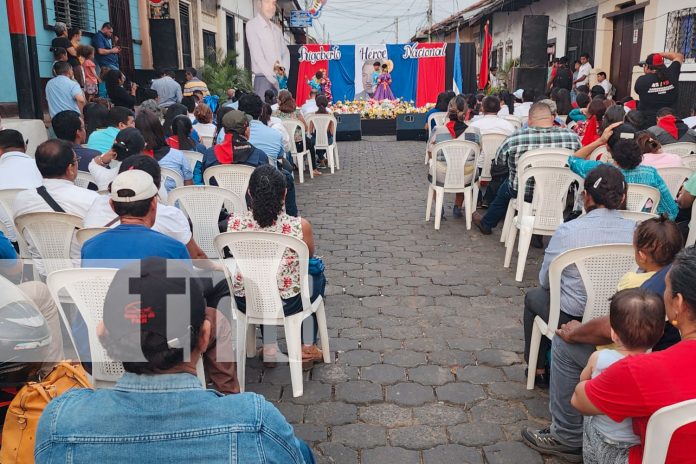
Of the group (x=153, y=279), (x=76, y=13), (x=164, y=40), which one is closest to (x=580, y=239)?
(x=153, y=279)

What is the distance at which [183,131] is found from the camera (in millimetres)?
6188

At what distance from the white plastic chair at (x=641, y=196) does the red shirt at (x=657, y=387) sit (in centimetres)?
252

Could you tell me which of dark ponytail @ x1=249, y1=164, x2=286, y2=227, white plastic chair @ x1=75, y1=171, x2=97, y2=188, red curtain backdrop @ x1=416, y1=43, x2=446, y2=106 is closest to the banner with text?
red curtain backdrop @ x1=416, y1=43, x2=446, y2=106

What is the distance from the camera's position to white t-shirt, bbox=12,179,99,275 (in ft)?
12.0

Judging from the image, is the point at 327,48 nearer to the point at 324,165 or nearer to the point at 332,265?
the point at 324,165

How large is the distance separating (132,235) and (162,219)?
63 centimetres

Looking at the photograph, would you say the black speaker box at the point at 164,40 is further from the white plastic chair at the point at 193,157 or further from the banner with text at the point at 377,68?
the white plastic chair at the point at 193,157

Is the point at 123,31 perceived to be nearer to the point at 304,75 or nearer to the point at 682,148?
the point at 304,75

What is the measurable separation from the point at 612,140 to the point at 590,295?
6.36 ft

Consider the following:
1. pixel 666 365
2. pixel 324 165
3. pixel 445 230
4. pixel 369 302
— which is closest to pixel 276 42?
pixel 324 165

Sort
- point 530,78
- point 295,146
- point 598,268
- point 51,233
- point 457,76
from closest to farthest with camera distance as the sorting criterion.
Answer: point 598,268, point 51,233, point 295,146, point 530,78, point 457,76

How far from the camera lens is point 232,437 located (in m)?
1.36

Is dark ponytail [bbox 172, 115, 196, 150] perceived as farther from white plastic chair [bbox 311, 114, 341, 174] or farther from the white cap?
white plastic chair [bbox 311, 114, 341, 174]

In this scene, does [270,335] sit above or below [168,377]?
below
